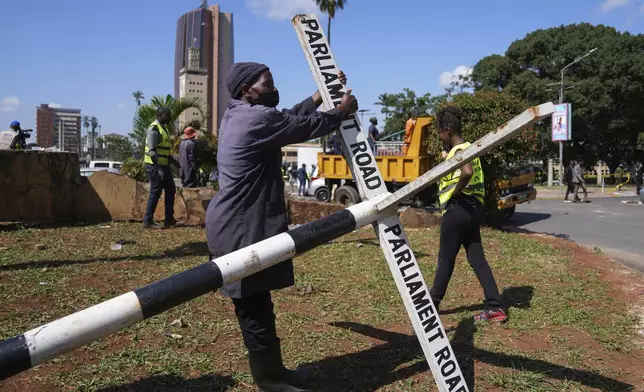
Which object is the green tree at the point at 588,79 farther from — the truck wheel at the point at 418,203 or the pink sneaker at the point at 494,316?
the pink sneaker at the point at 494,316

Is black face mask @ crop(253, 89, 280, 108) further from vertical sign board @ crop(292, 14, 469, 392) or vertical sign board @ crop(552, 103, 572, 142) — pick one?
vertical sign board @ crop(552, 103, 572, 142)

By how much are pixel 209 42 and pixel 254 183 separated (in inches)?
2078

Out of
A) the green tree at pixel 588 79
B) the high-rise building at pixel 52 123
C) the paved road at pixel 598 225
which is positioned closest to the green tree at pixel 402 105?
the green tree at pixel 588 79

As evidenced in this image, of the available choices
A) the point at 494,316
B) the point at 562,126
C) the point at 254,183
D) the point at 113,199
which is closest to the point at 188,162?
the point at 113,199

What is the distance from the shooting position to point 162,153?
8.30m

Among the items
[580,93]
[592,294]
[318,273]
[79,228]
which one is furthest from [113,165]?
[580,93]

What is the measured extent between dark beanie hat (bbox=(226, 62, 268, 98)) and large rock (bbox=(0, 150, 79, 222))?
7443mm

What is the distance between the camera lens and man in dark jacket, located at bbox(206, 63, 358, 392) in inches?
97.7

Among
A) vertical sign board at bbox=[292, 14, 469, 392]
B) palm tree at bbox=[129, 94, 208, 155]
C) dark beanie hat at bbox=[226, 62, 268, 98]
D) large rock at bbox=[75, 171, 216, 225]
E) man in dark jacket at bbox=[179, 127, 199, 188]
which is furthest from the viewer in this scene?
palm tree at bbox=[129, 94, 208, 155]

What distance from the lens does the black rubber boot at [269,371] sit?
9.07 feet

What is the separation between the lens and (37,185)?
8.80 meters

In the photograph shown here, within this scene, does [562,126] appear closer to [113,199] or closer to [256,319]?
[113,199]

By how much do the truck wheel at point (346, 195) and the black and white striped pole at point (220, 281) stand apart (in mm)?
10317

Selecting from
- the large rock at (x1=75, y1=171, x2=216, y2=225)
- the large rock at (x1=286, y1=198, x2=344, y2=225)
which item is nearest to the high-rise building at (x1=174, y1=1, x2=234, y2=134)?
the large rock at (x1=75, y1=171, x2=216, y2=225)
